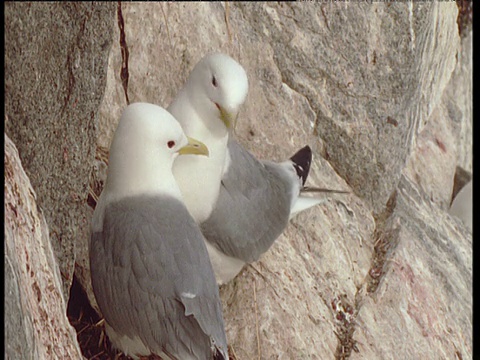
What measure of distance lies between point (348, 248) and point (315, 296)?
0.19 meters

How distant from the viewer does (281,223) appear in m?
1.84

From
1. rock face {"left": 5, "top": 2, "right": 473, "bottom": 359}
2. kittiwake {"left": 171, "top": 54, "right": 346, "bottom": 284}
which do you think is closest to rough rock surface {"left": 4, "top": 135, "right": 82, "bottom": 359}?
rock face {"left": 5, "top": 2, "right": 473, "bottom": 359}

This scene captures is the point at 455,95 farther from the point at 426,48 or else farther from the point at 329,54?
the point at 329,54

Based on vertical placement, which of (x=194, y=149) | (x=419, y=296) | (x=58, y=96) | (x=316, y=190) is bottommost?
(x=419, y=296)

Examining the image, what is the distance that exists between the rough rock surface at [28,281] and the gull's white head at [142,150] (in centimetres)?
24

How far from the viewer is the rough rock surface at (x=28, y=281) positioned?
112 cm

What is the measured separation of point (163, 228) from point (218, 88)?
0.30 meters

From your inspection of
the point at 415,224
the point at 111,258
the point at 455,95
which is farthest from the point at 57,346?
the point at 455,95

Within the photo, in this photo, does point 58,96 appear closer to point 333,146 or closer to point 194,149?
point 194,149

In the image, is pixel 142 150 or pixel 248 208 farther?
pixel 248 208

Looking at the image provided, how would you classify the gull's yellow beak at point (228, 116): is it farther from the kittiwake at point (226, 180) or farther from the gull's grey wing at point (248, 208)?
the gull's grey wing at point (248, 208)

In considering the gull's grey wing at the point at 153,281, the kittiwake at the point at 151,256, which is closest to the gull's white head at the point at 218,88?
the kittiwake at the point at 151,256

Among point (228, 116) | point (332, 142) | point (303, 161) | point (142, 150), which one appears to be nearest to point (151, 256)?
point (142, 150)

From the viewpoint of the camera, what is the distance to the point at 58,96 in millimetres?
1279
